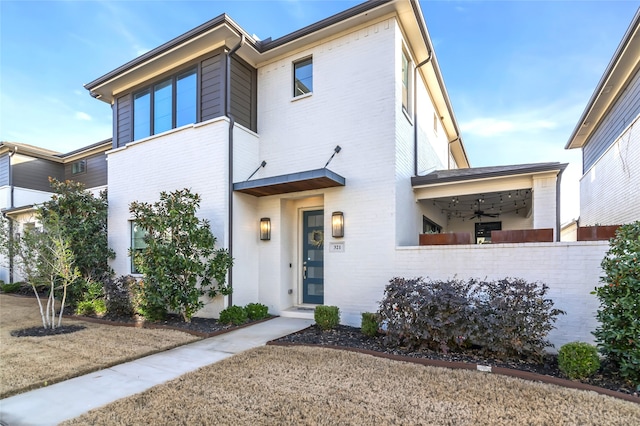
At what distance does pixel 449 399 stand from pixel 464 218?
37.3ft

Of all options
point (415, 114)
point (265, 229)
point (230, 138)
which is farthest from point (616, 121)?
point (230, 138)

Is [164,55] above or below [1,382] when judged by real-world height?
above

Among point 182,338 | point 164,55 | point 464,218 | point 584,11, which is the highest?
point 584,11

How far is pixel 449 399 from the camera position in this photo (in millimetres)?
3219

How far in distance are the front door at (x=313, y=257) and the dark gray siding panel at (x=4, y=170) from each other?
15297 millimetres

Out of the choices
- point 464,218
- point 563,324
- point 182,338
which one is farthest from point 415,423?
point 464,218

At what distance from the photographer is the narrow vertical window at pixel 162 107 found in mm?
8414

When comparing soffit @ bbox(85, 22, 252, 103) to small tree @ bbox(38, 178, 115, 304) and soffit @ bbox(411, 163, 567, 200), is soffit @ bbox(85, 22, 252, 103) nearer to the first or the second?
small tree @ bbox(38, 178, 115, 304)

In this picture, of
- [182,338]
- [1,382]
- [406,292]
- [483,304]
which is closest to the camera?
[1,382]

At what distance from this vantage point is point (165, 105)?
335 inches

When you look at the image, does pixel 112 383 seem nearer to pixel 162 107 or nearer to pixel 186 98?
pixel 186 98

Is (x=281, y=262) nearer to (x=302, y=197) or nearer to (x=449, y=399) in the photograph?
(x=302, y=197)

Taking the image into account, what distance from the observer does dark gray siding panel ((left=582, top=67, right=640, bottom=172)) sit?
7.74 m

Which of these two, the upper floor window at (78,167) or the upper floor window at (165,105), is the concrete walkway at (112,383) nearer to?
the upper floor window at (165,105)
